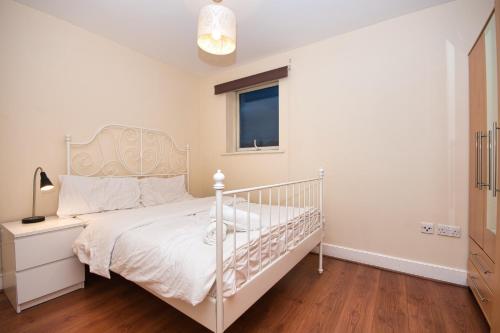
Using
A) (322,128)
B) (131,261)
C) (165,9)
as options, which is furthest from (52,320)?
(322,128)

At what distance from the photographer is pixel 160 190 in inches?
102

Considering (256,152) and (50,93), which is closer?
(50,93)

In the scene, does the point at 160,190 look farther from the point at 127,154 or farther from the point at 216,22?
the point at 216,22

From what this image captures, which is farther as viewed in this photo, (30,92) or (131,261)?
(30,92)

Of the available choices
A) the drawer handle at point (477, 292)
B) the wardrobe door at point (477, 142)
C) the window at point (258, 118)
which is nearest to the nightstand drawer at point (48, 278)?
the window at point (258, 118)

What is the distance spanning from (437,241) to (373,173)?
0.75m

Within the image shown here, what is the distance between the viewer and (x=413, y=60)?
2.03m

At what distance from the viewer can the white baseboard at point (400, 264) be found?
1875 mm

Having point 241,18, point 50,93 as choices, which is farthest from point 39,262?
point 241,18

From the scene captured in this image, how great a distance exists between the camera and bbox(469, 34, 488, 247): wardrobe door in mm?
1513

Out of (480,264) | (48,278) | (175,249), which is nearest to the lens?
(175,249)

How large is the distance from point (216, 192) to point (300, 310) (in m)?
1.12

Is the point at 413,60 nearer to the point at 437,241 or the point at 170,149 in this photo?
the point at 437,241

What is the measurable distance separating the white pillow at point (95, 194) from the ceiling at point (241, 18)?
4.89 ft
